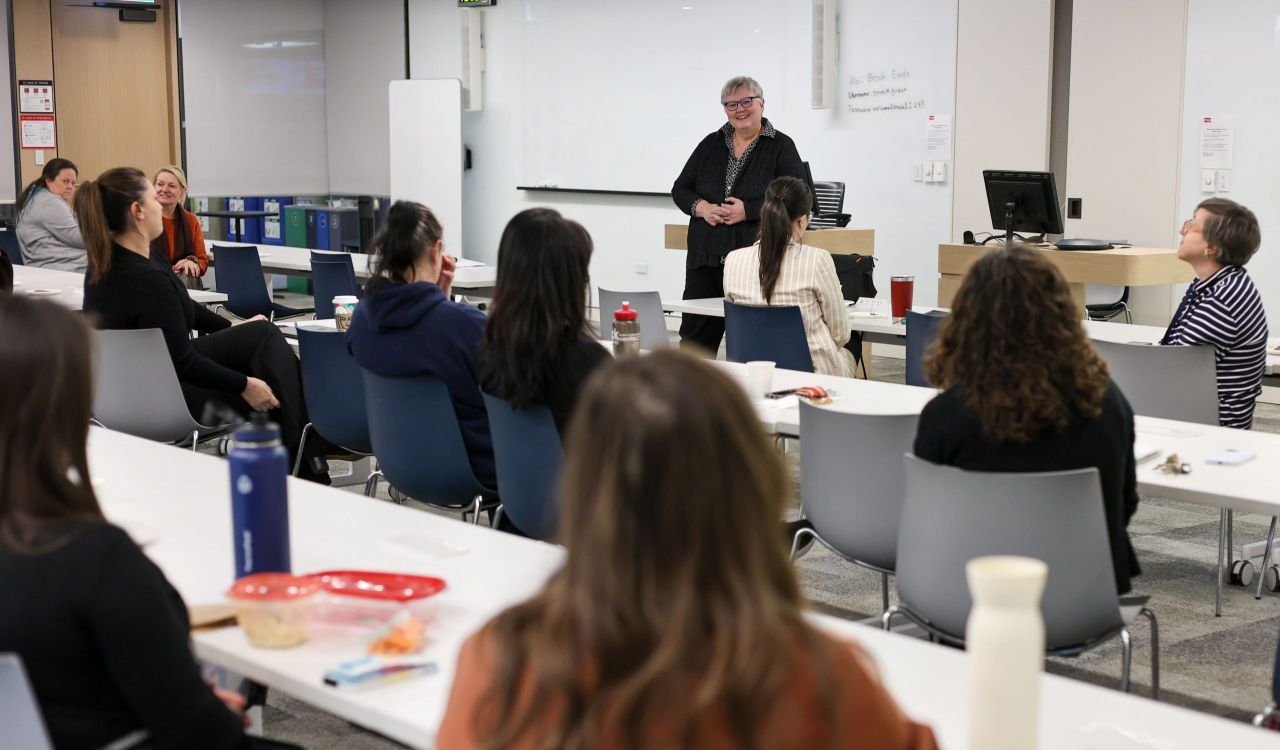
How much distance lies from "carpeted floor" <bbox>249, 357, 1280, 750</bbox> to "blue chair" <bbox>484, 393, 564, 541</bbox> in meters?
0.59

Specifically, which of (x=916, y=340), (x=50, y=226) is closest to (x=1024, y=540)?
(x=916, y=340)

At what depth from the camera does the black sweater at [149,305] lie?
14.0 ft

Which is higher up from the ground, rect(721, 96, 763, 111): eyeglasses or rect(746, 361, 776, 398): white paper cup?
rect(721, 96, 763, 111): eyeglasses

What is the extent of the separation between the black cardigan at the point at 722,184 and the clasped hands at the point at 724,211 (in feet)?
0.10

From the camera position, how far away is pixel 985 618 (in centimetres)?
120

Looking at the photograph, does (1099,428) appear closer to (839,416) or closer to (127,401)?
(839,416)

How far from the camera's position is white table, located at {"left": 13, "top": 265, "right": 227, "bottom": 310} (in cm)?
611

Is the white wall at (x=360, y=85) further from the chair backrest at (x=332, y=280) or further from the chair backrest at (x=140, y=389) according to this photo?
the chair backrest at (x=140, y=389)

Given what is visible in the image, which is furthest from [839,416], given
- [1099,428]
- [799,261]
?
[799,261]

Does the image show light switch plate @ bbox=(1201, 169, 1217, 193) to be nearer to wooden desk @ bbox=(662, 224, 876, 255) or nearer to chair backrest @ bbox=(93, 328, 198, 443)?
wooden desk @ bbox=(662, 224, 876, 255)

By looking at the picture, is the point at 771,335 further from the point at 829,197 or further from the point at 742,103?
the point at 829,197

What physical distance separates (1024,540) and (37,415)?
5.27 feet

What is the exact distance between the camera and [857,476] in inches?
117

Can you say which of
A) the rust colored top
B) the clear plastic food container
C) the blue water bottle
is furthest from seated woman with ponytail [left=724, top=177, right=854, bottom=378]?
the rust colored top
